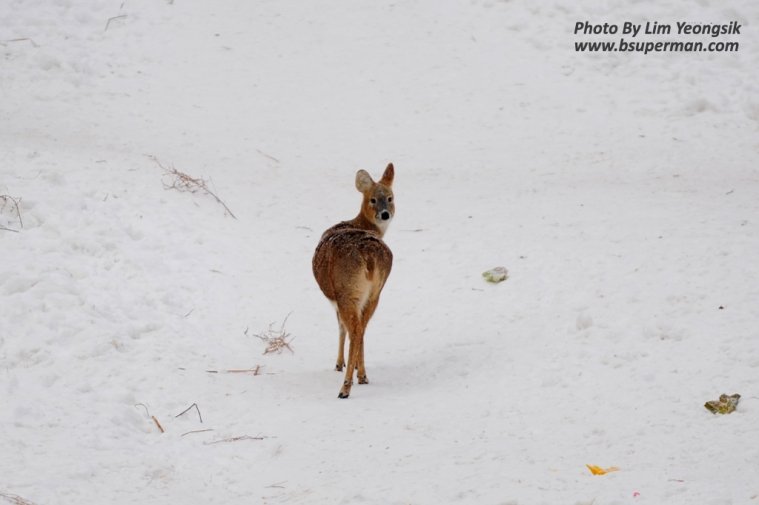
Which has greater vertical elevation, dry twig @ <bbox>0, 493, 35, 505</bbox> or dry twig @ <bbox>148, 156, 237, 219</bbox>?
dry twig @ <bbox>0, 493, 35, 505</bbox>

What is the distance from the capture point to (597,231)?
956 centimetres

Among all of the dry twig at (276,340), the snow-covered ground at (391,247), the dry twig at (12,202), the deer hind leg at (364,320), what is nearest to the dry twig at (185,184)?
the snow-covered ground at (391,247)

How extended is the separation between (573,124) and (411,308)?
6.63 metres

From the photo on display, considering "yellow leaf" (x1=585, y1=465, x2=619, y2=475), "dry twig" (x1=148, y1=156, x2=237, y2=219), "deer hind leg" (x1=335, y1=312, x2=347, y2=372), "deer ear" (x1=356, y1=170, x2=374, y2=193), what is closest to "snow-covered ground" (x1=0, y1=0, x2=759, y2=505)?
"yellow leaf" (x1=585, y1=465, x2=619, y2=475)

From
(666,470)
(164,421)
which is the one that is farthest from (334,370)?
(666,470)

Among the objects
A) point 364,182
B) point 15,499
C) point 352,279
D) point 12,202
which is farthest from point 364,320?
point 12,202

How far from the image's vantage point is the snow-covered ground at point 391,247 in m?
5.27

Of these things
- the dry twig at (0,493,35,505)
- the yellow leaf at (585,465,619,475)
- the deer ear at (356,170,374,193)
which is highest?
the deer ear at (356,170,374,193)

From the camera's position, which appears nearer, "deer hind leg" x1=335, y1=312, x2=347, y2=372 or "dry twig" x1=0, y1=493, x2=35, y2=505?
"dry twig" x1=0, y1=493, x2=35, y2=505

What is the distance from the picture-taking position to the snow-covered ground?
527 cm

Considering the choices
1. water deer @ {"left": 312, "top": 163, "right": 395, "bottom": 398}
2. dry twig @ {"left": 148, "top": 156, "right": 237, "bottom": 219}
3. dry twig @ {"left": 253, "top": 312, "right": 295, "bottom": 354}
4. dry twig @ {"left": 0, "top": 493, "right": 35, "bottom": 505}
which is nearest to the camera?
dry twig @ {"left": 0, "top": 493, "right": 35, "bottom": 505}

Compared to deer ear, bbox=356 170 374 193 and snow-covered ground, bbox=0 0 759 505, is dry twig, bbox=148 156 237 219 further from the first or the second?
deer ear, bbox=356 170 374 193

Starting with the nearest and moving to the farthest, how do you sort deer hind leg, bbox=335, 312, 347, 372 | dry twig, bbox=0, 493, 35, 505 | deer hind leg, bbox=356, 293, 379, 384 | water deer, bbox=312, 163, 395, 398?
dry twig, bbox=0, 493, 35, 505 < water deer, bbox=312, 163, 395, 398 < deer hind leg, bbox=356, 293, 379, 384 < deer hind leg, bbox=335, 312, 347, 372

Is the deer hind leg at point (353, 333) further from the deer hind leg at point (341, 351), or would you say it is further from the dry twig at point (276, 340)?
the dry twig at point (276, 340)
